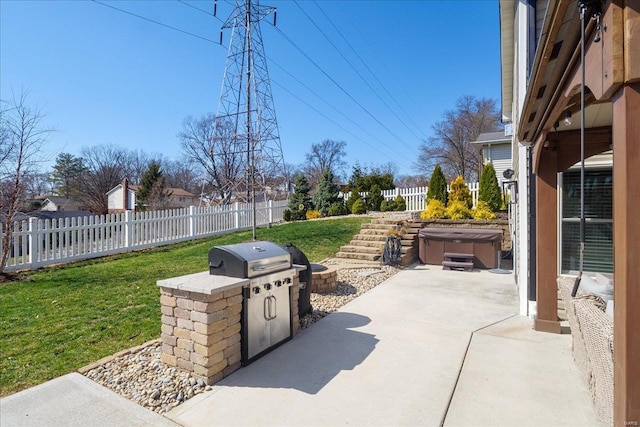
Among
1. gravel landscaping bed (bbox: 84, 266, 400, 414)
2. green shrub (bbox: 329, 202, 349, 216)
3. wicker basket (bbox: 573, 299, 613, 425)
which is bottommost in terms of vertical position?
gravel landscaping bed (bbox: 84, 266, 400, 414)

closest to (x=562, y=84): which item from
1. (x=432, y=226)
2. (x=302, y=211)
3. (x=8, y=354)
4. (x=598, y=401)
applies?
(x=598, y=401)

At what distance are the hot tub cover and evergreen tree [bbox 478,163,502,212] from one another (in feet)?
14.9

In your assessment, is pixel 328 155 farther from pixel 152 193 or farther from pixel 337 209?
pixel 337 209

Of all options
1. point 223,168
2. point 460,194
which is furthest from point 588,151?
point 223,168

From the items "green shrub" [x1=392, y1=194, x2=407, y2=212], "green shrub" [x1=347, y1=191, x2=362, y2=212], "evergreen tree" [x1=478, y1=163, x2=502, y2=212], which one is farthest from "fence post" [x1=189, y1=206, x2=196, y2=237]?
"evergreen tree" [x1=478, y1=163, x2=502, y2=212]

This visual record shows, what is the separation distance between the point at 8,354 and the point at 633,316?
4.71 metres

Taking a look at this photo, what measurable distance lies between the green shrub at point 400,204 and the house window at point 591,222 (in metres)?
10.7

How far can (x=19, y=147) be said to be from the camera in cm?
732

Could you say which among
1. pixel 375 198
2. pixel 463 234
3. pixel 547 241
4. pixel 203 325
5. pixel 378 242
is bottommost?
pixel 203 325

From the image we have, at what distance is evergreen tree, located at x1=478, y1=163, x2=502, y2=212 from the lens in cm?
1250

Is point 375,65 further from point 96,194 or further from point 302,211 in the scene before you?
point 96,194

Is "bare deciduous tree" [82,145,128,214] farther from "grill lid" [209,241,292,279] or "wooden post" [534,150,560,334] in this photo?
"wooden post" [534,150,560,334]

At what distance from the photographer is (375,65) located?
20.1 meters

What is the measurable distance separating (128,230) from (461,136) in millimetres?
30033
